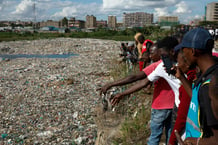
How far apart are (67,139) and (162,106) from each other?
3017mm

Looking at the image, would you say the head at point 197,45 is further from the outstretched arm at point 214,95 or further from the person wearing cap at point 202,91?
the outstretched arm at point 214,95

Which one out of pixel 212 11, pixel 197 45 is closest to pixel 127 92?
pixel 197 45

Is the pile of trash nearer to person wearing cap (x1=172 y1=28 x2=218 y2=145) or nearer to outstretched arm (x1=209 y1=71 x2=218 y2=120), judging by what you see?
person wearing cap (x1=172 y1=28 x2=218 y2=145)

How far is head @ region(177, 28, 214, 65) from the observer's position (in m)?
1.37

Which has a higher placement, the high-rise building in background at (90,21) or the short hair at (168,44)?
the high-rise building in background at (90,21)

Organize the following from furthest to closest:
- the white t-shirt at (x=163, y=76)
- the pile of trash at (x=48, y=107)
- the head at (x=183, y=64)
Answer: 1. the pile of trash at (x=48, y=107)
2. the white t-shirt at (x=163, y=76)
3. the head at (x=183, y=64)

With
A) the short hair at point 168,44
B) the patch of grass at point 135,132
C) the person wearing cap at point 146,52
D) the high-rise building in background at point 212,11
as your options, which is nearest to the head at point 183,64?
the short hair at point 168,44

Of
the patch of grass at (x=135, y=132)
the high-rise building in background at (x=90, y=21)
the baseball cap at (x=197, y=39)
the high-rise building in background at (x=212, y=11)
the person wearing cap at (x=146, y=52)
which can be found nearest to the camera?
the baseball cap at (x=197, y=39)

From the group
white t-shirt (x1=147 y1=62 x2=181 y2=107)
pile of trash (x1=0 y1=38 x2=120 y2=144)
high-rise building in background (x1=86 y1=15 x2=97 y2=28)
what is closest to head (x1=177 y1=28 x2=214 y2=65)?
white t-shirt (x1=147 y1=62 x2=181 y2=107)

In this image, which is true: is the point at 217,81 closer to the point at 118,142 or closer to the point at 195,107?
the point at 195,107

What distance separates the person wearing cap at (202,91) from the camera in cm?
120

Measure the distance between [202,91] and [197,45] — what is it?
0.29m

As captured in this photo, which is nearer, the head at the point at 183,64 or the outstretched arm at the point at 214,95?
the outstretched arm at the point at 214,95

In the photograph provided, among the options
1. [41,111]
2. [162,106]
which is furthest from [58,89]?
[162,106]
